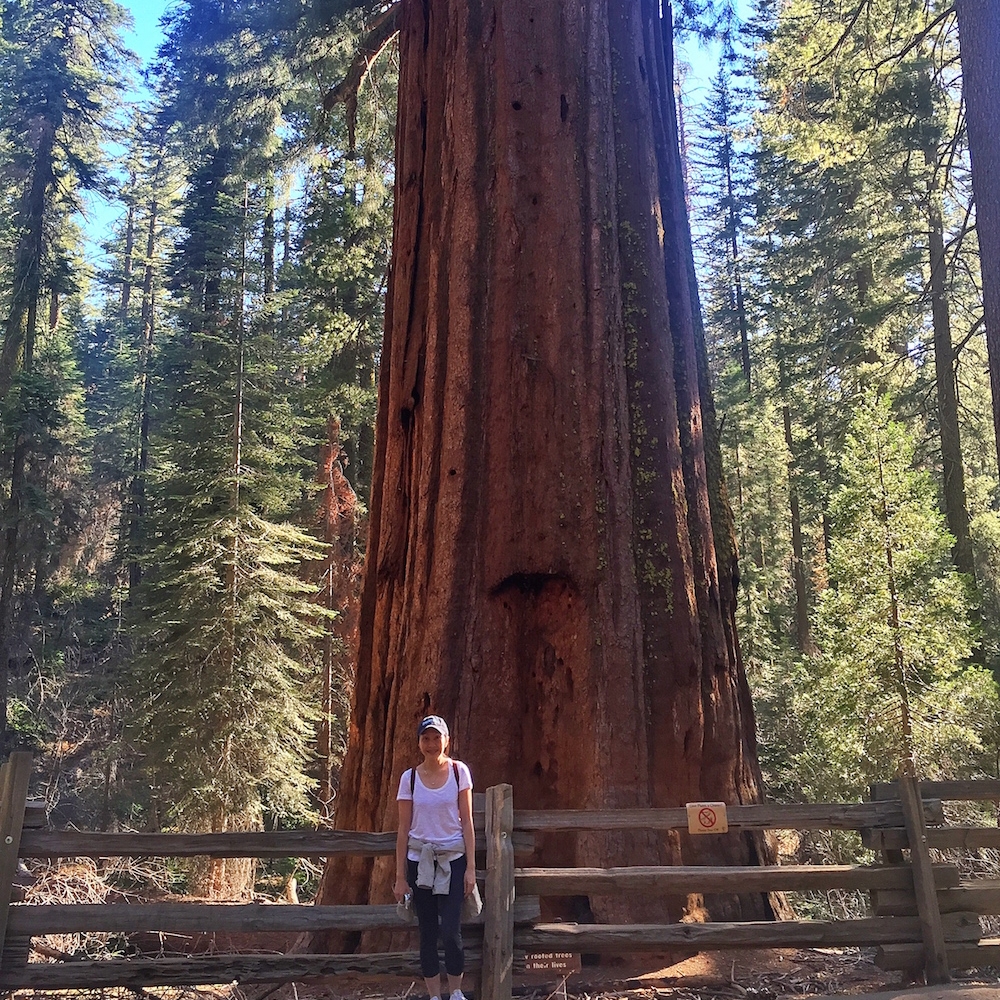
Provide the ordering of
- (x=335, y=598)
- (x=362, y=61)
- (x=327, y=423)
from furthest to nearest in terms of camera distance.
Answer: (x=327, y=423)
(x=335, y=598)
(x=362, y=61)

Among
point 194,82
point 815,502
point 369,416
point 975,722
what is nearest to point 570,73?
point 194,82

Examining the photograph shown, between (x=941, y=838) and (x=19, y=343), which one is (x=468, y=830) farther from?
(x=19, y=343)

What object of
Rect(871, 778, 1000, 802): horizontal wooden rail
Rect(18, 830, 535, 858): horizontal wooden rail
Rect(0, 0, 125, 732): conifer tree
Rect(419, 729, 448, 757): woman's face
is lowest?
Rect(18, 830, 535, 858): horizontal wooden rail

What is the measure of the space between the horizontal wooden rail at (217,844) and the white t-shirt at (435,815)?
0.45 m

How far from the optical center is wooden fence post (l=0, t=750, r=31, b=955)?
4727 mm

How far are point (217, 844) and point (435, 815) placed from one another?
49.8 inches

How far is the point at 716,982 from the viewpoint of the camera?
5.04m

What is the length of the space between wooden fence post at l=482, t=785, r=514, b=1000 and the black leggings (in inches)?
7.9

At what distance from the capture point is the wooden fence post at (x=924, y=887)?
5.09 m

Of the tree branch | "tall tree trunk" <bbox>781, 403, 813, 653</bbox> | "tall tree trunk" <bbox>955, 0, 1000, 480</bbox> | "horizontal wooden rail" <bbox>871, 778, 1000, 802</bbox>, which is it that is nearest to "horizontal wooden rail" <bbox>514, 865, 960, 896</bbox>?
"horizontal wooden rail" <bbox>871, 778, 1000, 802</bbox>

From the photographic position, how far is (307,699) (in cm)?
1648

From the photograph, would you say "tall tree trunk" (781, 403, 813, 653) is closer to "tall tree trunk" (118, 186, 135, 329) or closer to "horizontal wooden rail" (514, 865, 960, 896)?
"horizontal wooden rail" (514, 865, 960, 896)

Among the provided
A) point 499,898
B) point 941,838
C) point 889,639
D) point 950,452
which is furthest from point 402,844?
point 950,452

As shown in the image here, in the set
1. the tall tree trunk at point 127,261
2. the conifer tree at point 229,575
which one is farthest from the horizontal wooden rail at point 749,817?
the tall tree trunk at point 127,261
